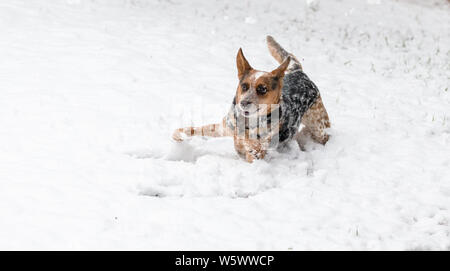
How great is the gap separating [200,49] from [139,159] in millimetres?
5031

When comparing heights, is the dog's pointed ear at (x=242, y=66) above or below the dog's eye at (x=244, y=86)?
above

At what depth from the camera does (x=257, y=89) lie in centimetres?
475

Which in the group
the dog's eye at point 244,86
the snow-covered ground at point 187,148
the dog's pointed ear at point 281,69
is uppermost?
the dog's pointed ear at point 281,69

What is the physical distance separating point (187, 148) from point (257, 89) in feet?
4.64

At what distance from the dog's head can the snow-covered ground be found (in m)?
0.81

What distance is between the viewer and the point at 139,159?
5.25 meters

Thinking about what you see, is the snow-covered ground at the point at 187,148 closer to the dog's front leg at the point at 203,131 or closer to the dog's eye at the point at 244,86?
the dog's front leg at the point at 203,131

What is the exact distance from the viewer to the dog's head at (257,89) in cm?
474

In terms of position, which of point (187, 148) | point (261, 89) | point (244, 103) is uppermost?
point (261, 89)

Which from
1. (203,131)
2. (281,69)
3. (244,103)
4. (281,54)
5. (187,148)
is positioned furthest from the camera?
(281,54)

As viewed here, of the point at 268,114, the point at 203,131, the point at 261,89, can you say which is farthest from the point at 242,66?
the point at 203,131

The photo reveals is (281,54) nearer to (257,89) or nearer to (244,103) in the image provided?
(257,89)

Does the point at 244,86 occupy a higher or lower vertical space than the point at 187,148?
higher

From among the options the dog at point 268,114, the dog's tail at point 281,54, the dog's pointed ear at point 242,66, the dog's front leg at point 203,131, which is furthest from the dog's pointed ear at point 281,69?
the dog's tail at point 281,54
